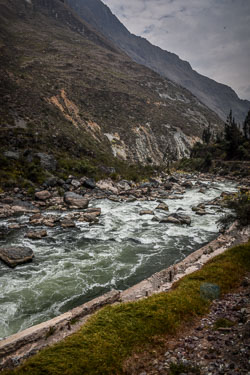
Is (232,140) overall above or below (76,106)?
below

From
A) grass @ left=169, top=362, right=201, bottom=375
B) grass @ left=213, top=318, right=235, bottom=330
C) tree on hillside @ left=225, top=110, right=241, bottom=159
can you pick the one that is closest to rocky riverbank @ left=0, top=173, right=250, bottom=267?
grass @ left=169, top=362, right=201, bottom=375

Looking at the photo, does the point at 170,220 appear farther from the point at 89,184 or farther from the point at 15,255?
the point at 89,184

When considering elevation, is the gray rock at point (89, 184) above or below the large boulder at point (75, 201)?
above

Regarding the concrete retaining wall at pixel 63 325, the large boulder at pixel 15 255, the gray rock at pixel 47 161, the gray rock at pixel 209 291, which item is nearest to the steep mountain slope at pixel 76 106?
the gray rock at pixel 47 161

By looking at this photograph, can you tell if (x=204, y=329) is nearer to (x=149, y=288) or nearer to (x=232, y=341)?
(x=232, y=341)

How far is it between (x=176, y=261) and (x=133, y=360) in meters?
8.73

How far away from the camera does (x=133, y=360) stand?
4.18 metres

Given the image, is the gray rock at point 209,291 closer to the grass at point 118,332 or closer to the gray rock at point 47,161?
the grass at point 118,332

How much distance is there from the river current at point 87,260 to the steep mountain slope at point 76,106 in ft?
53.1

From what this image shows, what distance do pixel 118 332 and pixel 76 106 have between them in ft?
199

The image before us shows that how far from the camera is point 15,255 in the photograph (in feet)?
37.3

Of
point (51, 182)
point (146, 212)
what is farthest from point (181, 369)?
point (51, 182)

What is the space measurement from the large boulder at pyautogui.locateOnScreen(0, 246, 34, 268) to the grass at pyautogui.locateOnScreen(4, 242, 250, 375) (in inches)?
296

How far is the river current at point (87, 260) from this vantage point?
28.0 feet
